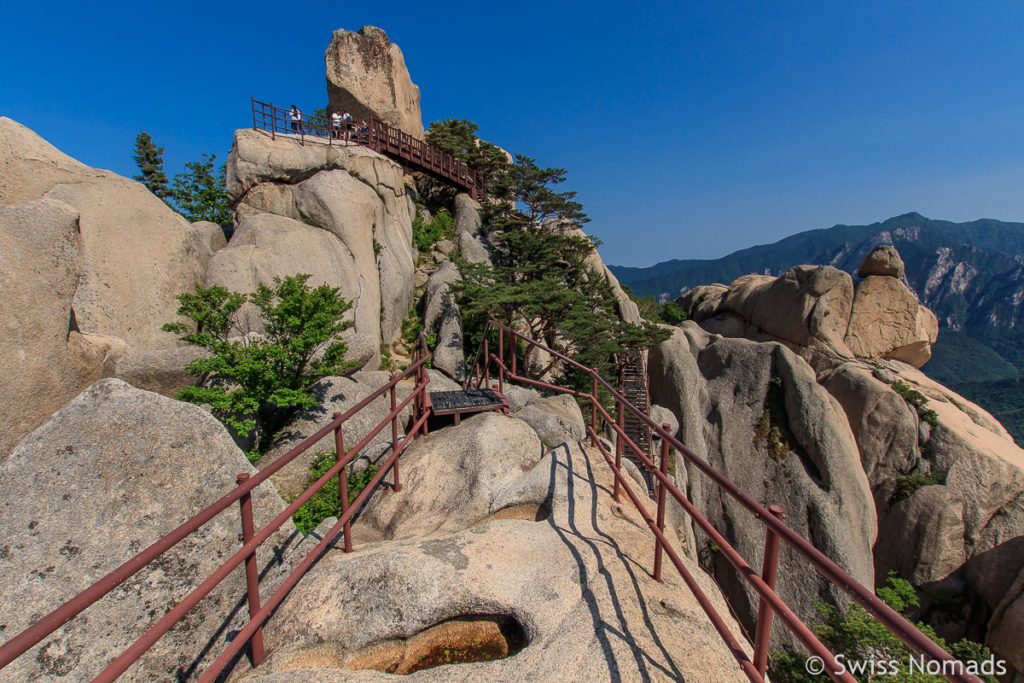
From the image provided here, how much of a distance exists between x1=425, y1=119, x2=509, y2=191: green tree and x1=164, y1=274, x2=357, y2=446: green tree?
64.8 ft

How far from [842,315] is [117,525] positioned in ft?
75.9

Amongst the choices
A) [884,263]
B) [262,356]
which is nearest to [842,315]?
[884,263]

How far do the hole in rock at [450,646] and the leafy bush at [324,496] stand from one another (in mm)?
3075

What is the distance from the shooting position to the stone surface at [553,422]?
272 inches

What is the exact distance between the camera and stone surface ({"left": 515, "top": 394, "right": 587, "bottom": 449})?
272 inches

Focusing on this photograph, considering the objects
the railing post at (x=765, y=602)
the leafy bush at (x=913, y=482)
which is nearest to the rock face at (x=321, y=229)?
the railing post at (x=765, y=602)

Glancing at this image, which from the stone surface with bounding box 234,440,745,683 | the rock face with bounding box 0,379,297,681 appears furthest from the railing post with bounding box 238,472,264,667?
the rock face with bounding box 0,379,297,681

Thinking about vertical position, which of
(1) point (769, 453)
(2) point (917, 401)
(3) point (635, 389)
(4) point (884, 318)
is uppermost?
(4) point (884, 318)

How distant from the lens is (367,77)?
897 inches

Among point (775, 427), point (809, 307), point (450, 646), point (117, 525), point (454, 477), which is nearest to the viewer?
point (450, 646)

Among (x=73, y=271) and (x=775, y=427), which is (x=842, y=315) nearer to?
(x=775, y=427)

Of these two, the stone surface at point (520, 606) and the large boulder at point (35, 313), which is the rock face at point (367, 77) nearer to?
the large boulder at point (35, 313)

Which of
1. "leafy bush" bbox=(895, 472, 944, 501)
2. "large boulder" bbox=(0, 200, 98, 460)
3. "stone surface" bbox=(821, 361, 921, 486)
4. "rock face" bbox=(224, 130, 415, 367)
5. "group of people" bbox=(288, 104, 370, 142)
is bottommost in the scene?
→ "leafy bush" bbox=(895, 472, 944, 501)

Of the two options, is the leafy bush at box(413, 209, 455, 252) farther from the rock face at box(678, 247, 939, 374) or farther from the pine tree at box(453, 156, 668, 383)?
the rock face at box(678, 247, 939, 374)
